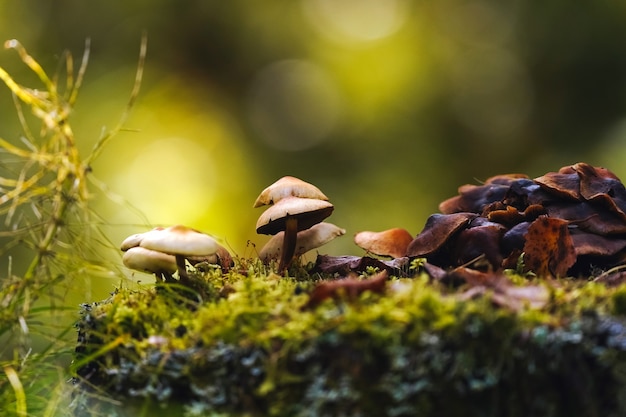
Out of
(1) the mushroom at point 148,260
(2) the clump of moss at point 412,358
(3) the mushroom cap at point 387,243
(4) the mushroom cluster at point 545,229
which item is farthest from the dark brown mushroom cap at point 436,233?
(1) the mushroom at point 148,260

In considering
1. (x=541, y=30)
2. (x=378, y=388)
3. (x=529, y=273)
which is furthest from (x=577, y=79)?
(x=378, y=388)

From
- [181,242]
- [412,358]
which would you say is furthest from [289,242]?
[412,358]

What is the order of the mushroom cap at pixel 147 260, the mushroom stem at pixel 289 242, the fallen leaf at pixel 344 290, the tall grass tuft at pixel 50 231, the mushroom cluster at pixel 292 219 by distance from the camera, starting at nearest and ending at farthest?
the fallen leaf at pixel 344 290 < the tall grass tuft at pixel 50 231 < the mushroom cap at pixel 147 260 < the mushroom cluster at pixel 292 219 < the mushroom stem at pixel 289 242

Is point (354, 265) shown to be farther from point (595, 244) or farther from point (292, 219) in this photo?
point (595, 244)

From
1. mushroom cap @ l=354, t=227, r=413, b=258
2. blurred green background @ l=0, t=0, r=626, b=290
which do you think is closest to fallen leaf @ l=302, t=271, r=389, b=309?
mushroom cap @ l=354, t=227, r=413, b=258

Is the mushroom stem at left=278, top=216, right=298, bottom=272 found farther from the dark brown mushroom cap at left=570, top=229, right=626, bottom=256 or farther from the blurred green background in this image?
the blurred green background

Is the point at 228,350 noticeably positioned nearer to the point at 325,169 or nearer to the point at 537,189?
the point at 537,189

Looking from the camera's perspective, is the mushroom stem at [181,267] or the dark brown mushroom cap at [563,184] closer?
the mushroom stem at [181,267]

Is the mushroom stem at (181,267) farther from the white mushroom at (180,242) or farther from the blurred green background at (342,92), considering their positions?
the blurred green background at (342,92)
